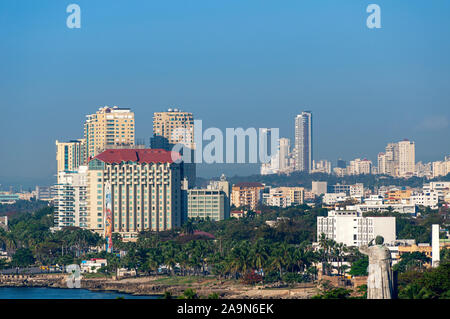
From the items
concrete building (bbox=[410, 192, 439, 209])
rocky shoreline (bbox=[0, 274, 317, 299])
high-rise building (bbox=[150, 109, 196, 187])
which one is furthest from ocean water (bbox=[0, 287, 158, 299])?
concrete building (bbox=[410, 192, 439, 209])

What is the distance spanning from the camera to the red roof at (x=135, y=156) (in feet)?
179

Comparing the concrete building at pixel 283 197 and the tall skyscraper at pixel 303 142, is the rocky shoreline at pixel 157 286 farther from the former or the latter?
the tall skyscraper at pixel 303 142

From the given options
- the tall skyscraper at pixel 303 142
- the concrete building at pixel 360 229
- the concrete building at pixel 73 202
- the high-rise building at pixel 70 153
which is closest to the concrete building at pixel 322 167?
the tall skyscraper at pixel 303 142

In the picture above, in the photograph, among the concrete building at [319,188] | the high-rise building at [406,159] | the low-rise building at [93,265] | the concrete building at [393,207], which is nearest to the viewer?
the low-rise building at [93,265]

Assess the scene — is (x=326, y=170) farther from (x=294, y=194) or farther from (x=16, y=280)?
(x=16, y=280)

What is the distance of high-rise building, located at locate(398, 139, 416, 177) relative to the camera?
116188mm

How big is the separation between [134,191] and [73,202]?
4099mm

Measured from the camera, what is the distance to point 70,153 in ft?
254

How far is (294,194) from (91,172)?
38.4 metres

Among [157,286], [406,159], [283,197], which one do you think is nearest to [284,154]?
[406,159]

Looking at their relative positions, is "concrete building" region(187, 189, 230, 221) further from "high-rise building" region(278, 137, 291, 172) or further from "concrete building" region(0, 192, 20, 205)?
"high-rise building" region(278, 137, 291, 172)

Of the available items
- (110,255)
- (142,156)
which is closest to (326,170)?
(142,156)

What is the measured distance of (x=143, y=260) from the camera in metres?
40.6

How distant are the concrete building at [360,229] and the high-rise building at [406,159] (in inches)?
2952
